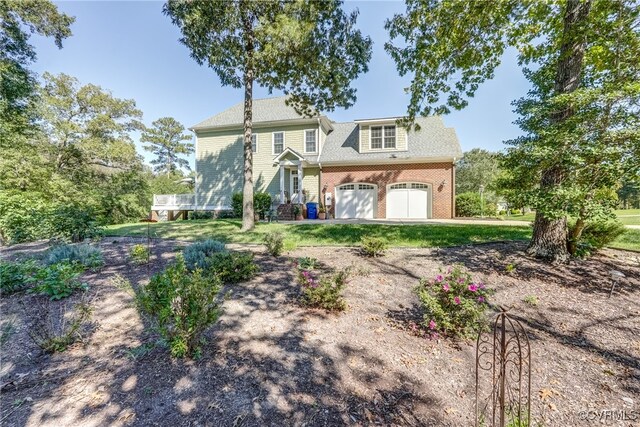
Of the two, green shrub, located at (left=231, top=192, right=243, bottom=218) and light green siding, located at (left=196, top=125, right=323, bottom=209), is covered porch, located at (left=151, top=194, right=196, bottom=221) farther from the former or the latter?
green shrub, located at (left=231, top=192, right=243, bottom=218)

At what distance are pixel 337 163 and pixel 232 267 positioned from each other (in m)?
11.5

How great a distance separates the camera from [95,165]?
1995 cm

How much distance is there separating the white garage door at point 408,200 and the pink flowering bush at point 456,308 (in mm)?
11851

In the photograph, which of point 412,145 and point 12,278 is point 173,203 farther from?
point 412,145

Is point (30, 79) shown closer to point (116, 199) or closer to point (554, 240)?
point (116, 199)

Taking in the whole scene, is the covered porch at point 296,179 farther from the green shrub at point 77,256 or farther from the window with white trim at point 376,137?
the green shrub at point 77,256

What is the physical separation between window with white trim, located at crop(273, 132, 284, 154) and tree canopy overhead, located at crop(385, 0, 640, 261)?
32.2 ft

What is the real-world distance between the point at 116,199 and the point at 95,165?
5197 mm

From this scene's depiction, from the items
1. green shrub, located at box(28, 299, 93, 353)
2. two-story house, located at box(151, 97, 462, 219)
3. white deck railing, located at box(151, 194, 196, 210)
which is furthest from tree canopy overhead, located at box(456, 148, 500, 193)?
green shrub, located at box(28, 299, 93, 353)

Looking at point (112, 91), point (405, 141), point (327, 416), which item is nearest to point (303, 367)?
point (327, 416)

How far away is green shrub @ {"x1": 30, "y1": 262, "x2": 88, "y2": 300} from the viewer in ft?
11.6

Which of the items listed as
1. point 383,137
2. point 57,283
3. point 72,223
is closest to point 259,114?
point 383,137

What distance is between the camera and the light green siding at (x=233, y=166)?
15.8m

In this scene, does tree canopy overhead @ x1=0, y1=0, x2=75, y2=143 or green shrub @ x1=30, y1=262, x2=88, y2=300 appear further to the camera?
tree canopy overhead @ x1=0, y1=0, x2=75, y2=143
